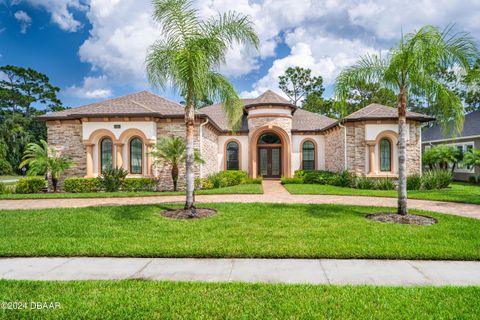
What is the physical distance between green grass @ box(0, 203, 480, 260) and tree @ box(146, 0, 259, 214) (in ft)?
6.11

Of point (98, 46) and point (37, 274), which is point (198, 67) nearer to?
point (37, 274)

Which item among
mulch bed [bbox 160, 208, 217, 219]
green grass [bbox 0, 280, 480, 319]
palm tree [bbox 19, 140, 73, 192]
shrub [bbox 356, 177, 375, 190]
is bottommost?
green grass [bbox 0, 280, 480, 319]

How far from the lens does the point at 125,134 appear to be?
48.5 feet

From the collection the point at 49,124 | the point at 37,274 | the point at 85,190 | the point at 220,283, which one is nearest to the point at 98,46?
the point at 49,124

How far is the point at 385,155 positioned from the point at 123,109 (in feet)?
53.4

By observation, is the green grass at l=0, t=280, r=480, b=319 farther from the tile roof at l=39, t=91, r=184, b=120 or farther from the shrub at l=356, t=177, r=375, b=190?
the shrub at l=356, t=177, r=375, b=190

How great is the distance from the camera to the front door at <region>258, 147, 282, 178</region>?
21500 millimetres

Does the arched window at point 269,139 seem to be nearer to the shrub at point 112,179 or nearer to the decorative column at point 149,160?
Answer: the decorative column at point 149,160

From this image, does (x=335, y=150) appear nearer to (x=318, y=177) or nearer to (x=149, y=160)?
(x=318, y=177)

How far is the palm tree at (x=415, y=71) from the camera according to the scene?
290 inches

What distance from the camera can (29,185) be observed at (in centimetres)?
1477

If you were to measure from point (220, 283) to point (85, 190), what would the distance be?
1348 cm

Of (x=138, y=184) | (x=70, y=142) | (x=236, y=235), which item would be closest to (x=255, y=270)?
(x=236, y=235)

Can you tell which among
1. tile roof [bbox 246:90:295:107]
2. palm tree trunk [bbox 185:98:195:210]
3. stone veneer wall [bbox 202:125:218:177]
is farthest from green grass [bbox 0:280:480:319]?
tile roof [bbox 246:90:295:107]
